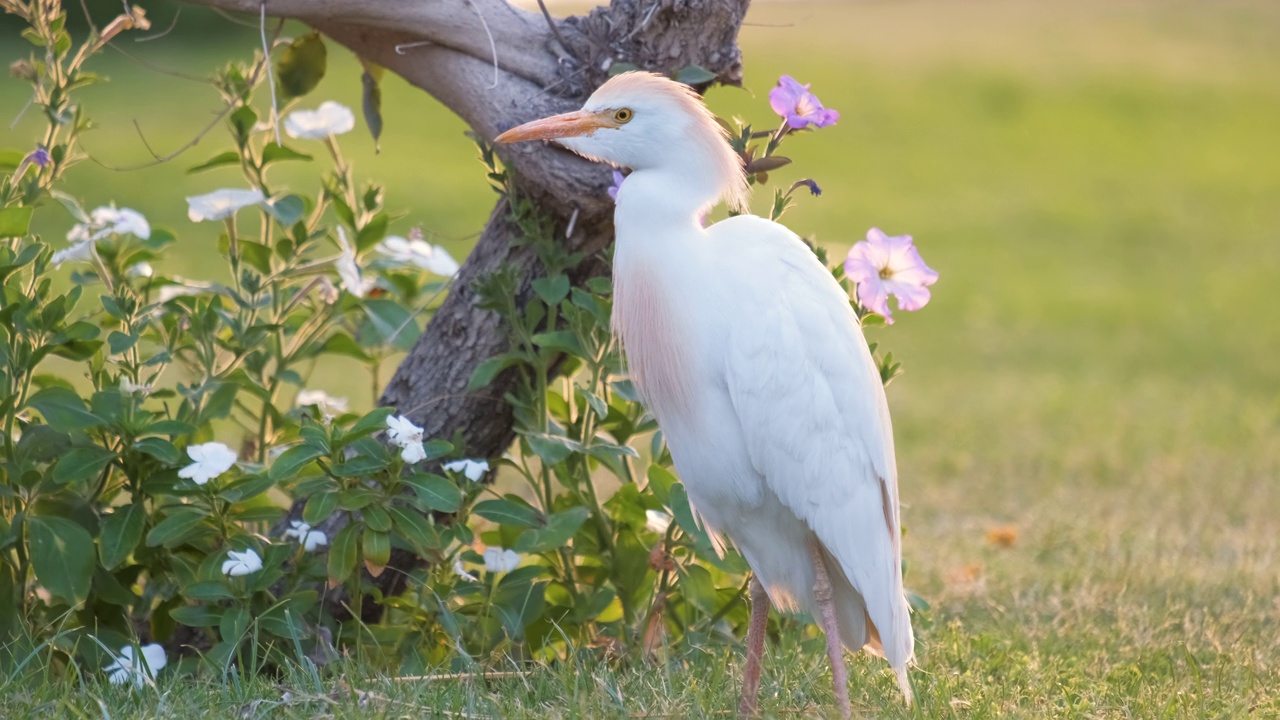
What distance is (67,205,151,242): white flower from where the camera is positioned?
9.31 ft

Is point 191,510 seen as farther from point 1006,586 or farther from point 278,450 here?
point 1006,586

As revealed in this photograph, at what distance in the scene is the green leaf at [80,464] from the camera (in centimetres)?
258

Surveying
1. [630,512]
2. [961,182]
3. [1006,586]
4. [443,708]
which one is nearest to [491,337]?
[630,512]

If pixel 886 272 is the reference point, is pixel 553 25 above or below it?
above

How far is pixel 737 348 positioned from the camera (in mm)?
2340

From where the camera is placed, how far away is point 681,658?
2773 millimetres

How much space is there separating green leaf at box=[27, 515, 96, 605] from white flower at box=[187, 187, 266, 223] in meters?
0.76

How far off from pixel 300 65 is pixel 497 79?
1.92 ft

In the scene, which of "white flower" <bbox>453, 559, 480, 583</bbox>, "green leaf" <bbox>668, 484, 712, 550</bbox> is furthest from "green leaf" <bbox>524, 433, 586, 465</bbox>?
"white flower" <bbox>453, 559, 480, 583</bbox>

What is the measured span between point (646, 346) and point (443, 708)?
30.6 inches

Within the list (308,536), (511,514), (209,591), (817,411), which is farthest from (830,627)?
(209,591)

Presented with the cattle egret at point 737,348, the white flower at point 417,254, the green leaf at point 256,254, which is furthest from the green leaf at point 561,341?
the green leaf at point 256,254

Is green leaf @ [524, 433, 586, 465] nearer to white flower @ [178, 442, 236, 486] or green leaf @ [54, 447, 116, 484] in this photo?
white flower @ [178, 442, 236, 486]

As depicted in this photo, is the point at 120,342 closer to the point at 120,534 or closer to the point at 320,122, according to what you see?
the point at 120,534
